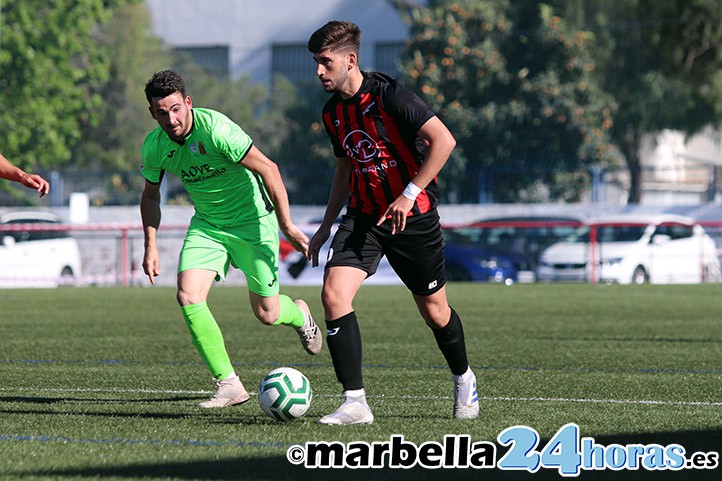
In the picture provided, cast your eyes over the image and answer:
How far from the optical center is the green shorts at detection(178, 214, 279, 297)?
7.72 metres

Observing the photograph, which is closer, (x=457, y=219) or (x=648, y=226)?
(x=648, y=226)

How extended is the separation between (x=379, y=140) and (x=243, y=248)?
150 cm

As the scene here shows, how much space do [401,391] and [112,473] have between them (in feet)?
10.8

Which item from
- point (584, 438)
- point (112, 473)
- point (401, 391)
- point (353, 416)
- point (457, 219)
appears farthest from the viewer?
point (457, 219)

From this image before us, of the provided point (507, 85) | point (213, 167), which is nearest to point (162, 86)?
point (213, 167)

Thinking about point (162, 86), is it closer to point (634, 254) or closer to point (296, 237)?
point (296, 237)

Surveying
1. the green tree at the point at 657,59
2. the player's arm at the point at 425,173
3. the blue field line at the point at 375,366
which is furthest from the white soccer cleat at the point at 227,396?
the green tree at the point at 657,59

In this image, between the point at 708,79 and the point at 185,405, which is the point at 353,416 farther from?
the point at 708,79

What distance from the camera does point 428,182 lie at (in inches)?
257

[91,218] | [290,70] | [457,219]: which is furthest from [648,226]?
[290,70]

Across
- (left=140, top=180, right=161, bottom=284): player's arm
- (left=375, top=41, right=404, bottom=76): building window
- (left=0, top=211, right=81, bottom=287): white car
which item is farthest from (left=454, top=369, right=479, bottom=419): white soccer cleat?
(left=375, top=41, right=404, bottom=76): building window

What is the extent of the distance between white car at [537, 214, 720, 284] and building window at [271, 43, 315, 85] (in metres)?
24.7

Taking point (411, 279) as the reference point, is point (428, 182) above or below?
above

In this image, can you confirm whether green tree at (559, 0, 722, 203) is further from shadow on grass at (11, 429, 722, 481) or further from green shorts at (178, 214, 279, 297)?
shadow on grass at (11, 429, 722, 481)
